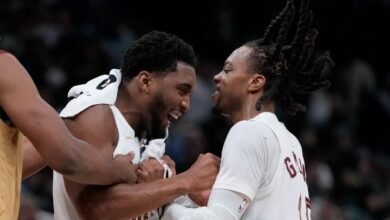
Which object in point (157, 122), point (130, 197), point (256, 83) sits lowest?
point (130, 197)

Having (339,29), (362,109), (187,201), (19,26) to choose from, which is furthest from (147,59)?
(339,29)

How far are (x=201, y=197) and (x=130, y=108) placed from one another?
575 mm

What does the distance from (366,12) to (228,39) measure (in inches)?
82.6

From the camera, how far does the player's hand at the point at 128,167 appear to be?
4.80 meters

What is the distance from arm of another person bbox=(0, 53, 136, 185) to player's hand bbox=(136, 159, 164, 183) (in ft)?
1.95

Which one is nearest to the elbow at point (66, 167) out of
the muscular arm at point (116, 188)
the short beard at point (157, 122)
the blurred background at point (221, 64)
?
the muscular arm at point (116, 188)

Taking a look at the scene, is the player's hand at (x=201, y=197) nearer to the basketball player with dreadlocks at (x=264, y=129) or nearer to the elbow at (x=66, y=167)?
the basketball player with dreadlocks at (x=264, y=129)

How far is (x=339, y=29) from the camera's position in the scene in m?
13.8

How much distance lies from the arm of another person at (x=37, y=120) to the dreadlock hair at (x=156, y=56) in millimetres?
935

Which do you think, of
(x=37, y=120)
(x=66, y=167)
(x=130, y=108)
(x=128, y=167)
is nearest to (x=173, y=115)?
(x=130, y=108)

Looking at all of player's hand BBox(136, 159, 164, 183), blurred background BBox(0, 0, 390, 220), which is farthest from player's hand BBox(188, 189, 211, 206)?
blurred background BBox(0, 0, 390, 220)

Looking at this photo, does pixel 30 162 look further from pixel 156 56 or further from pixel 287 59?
pixel 287 59

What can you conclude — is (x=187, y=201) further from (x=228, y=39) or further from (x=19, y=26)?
(x=228, y=39)

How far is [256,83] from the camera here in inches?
196
